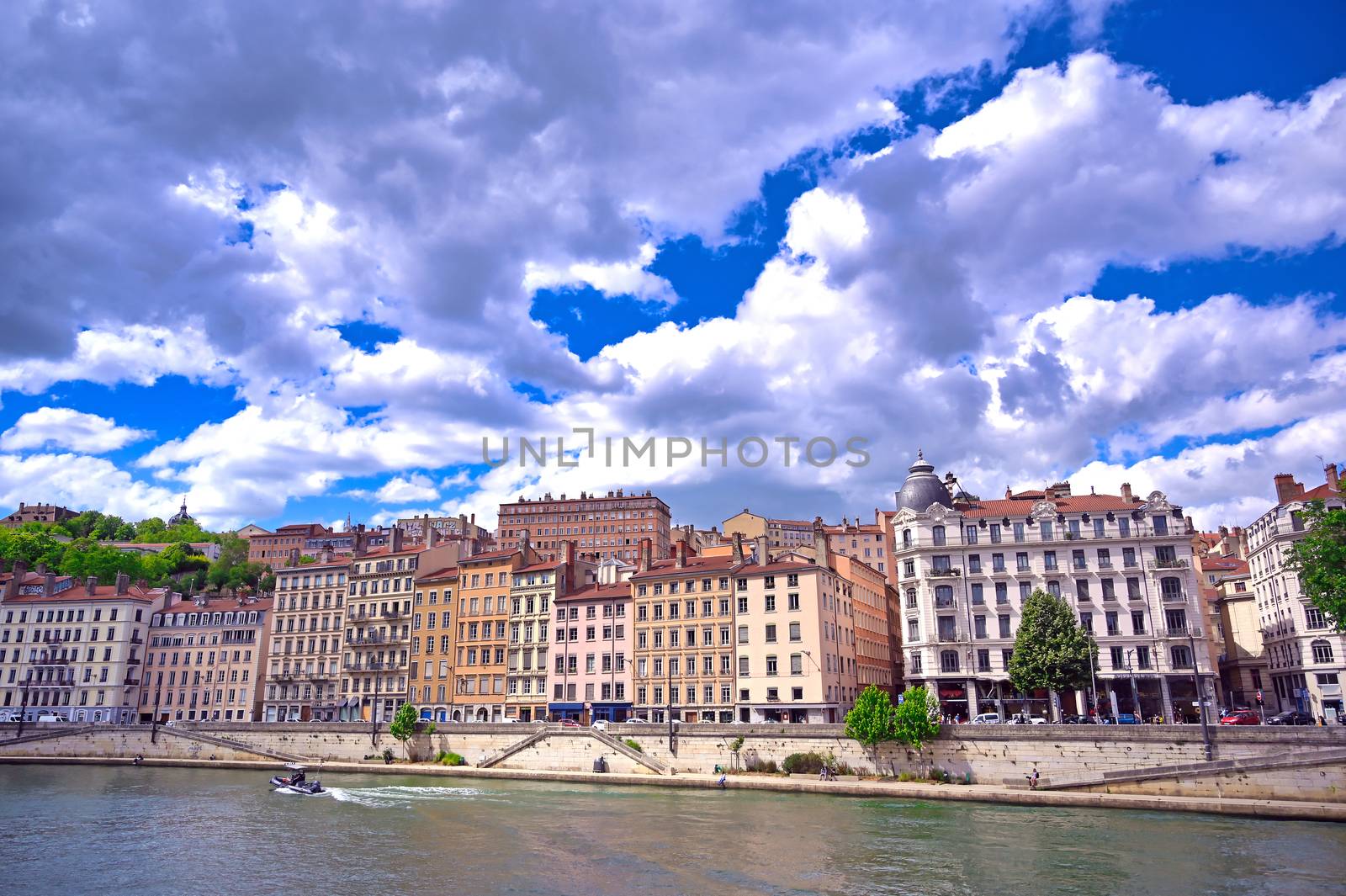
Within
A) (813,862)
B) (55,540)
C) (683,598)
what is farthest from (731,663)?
(55,540)

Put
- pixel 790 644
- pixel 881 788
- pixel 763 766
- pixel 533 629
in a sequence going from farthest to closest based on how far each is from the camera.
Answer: pixel 533 629
pixel 790 644
pixel 763 766
pixel 881 788

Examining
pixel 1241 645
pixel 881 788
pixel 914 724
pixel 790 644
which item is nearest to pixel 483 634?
pixel 790 644

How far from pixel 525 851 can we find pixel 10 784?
50.8m

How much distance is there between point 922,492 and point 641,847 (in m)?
48.5

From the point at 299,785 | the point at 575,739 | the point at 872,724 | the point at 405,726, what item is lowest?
the point at 299,785

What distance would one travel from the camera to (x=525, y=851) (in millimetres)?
40719

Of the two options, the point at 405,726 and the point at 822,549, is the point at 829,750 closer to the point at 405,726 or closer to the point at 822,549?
the point at 822,549

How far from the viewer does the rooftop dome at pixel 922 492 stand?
80812mm

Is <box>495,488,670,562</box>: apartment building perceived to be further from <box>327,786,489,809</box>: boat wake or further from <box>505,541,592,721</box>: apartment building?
<box>327,786,489,809</box>: boat wake

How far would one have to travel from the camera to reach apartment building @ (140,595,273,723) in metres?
106

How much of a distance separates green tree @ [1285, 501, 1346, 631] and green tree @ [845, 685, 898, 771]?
981 inches

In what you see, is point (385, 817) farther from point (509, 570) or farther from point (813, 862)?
point (509, 570)

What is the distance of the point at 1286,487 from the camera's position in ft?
246

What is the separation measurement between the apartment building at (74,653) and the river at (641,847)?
5259 cm
